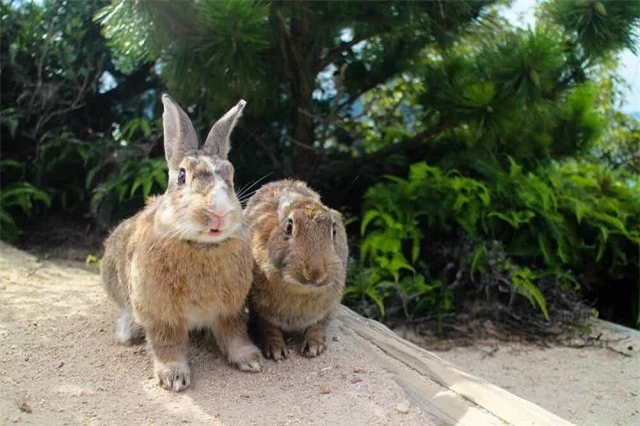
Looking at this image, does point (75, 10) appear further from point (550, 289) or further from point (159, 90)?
point (550, 289)

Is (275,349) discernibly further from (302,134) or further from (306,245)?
(302,134)

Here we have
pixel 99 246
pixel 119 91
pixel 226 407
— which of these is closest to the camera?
pixel 226 407

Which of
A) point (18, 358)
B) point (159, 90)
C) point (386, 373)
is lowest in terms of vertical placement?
point (18, 358)

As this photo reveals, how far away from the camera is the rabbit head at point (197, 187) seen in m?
3.55

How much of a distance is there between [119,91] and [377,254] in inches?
171

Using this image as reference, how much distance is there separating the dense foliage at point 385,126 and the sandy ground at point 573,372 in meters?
0.54

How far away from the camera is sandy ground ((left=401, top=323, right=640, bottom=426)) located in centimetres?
532

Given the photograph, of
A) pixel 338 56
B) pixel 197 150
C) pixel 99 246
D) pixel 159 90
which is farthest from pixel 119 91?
pixel 197 150

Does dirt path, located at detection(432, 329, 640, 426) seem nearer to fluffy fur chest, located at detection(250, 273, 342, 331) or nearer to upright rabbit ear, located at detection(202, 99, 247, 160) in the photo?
fluffy fur chest, located at detection(250, 273, 342, 331)

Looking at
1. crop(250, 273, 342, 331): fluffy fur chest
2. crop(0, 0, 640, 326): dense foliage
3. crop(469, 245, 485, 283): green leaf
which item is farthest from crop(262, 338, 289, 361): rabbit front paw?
crop(469, 245, 485, 283): green leaf

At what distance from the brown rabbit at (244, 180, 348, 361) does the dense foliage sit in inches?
72.0

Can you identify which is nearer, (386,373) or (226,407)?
(226,407)

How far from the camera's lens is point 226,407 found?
3744 mm

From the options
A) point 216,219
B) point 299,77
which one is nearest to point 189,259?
point 216,219
